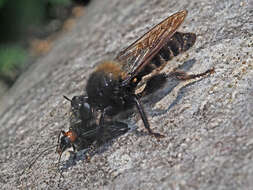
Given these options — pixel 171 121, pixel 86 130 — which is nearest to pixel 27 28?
pixel 86 130

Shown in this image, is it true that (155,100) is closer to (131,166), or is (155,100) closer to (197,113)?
(197,113)

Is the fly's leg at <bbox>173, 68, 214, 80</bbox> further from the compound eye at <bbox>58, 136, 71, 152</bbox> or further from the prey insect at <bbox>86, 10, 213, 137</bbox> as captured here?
the compound eye at <bbox>58, 136, 71, 152</bbox>

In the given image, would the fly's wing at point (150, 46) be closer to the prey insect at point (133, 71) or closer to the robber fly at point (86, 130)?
the prey insect at point (133, 71)

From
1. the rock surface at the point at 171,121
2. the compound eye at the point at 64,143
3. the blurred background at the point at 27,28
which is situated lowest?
the rock surface at the point at 171,121

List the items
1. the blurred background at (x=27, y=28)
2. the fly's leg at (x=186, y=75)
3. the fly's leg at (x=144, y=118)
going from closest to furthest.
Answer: the fly's leg at (x=144, y=118), the fly's leg at (x=186, y=75), the blurred background at (x=27, y=28)

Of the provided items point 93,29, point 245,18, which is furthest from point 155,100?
point 93,29

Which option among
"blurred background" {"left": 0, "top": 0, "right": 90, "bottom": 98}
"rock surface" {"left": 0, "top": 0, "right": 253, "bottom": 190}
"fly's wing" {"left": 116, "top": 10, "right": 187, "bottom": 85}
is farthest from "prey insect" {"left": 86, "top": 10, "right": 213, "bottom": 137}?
"blurred background" {"left": 0, "top": 0, "right": 90, "bottom": 98}

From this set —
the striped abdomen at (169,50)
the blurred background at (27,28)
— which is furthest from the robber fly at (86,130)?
the blurred background at (27,28)

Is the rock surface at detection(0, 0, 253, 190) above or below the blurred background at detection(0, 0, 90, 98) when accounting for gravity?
below
